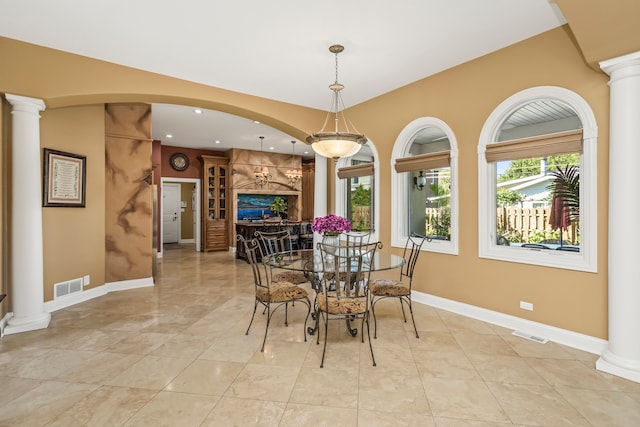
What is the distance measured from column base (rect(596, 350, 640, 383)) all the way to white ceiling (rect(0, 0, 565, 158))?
9.58ft

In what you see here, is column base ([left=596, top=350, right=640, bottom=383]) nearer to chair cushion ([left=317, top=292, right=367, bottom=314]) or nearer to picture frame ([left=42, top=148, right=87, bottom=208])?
chair cushion ([left=317, top=292, right=367, bottom=314])

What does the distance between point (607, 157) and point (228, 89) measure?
14.1 ft

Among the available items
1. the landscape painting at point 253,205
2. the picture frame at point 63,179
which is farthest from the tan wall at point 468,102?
the landscape painting at point 253,205

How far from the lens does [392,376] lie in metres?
2.43

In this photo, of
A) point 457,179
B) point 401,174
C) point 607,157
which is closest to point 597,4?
point 607,157

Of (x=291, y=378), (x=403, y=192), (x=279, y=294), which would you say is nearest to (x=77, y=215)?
(x=279, y=294)

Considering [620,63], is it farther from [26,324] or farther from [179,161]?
[179,161]

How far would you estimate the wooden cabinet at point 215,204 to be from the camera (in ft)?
30.6

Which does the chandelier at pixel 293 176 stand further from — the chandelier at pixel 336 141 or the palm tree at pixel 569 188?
the palm tree at pixel 569 188

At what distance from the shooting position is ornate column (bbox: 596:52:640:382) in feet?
7.98

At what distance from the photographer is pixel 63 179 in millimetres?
4152

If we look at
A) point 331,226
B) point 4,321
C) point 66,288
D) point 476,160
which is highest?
point 476,160

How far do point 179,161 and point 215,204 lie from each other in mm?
1615

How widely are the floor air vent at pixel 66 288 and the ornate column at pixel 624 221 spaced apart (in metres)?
5.83
